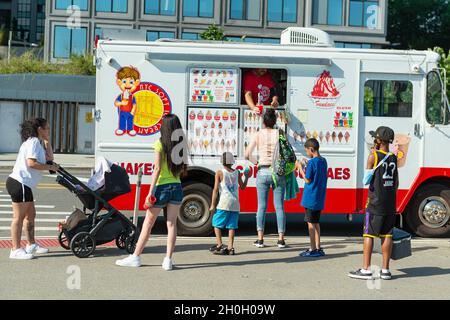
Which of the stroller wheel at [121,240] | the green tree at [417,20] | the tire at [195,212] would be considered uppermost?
the green tree at [417,20]

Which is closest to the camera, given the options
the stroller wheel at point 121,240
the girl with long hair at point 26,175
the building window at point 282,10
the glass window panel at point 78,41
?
the girl with long hair at point 26,175

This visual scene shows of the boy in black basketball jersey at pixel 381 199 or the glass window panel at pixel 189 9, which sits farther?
the glass window panel at pixel 189 9

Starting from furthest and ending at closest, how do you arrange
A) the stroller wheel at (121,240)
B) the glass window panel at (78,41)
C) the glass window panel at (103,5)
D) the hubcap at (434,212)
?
the glass window panel at (78,41) < the glass window panel at (103,5) < the hubcap at (434,212) < the stroller wheel at (121,240)

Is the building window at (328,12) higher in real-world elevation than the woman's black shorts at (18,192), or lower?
higher

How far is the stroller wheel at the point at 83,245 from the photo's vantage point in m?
8.16

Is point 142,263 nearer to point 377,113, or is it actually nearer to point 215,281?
point 215,281

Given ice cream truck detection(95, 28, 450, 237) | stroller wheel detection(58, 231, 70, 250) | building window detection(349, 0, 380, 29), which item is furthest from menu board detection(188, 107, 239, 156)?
building window detection(349, 0, 380, 29)

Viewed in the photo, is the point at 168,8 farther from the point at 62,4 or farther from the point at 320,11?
the point at 320,11

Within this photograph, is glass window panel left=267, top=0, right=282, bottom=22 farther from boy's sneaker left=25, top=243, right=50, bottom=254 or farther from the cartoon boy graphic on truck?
boy's sneaker left=25, top=243, right=50, bottom=254

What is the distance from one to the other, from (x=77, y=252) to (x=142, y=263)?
851mm

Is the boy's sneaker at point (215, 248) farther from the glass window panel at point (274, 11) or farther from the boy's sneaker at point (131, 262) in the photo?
the glass window panel at point (274, 11)

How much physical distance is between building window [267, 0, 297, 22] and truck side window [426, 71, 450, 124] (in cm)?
3839

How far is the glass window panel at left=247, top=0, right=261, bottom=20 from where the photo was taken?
47344 millimetres

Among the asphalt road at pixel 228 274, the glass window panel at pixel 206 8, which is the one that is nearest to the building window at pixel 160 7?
the glass window panel at pixel 206 8
